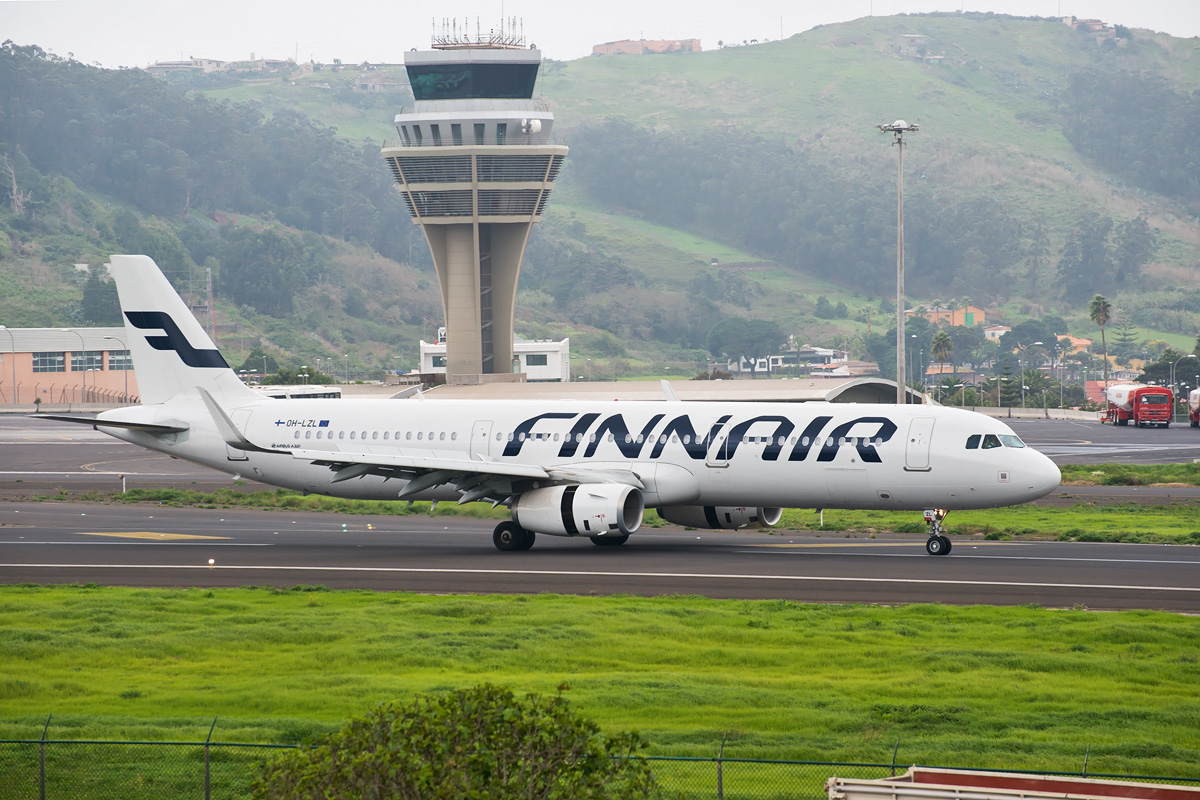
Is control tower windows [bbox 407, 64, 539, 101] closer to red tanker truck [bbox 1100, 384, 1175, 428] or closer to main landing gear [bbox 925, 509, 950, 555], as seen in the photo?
red tanker truck [bbox 1100, 384, 1175, 428]

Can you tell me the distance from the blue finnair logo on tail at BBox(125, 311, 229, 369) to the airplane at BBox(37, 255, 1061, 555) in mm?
52

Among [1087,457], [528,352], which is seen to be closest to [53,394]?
[528,352]

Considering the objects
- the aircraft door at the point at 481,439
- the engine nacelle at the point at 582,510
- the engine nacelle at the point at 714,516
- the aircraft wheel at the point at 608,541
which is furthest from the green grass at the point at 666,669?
the aircraft door at the point at 481,439

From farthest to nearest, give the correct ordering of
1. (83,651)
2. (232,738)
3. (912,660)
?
1. (83,651)
2. (912,660)
3. (232,738)

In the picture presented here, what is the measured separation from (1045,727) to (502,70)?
105929mm

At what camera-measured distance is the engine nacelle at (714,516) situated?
43.2 m

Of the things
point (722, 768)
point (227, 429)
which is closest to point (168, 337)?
point (227, 429)

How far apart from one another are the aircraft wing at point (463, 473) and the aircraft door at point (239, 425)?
538cm

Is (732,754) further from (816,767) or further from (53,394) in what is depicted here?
(53,394)

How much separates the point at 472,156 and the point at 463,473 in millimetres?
82418

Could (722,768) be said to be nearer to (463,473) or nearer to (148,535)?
(463,473)

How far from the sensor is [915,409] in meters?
40.3

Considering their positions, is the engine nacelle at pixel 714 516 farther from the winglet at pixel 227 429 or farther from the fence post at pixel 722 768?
the fence post at pixel 722 768

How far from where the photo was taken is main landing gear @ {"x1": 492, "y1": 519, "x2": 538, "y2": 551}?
41.8 metres
